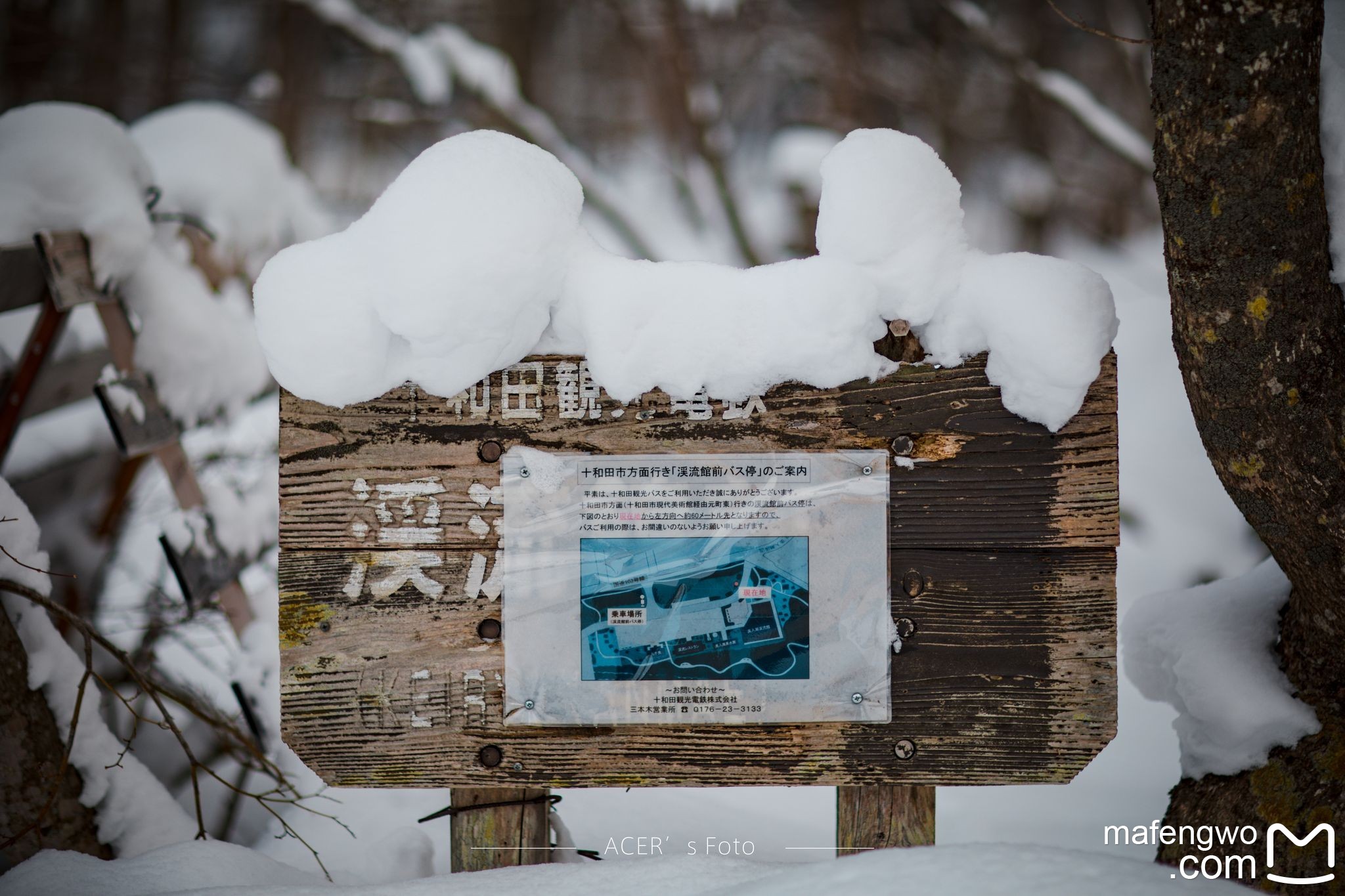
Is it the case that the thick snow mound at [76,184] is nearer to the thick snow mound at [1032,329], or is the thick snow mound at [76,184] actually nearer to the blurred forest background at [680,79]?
the blurred forest background at [680,79]

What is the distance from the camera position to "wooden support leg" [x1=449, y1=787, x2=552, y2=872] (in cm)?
125

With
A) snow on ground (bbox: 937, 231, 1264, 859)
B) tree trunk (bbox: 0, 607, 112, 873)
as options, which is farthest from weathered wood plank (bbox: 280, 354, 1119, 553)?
snow on ground (bbox: 937, 231, 1264, 859)

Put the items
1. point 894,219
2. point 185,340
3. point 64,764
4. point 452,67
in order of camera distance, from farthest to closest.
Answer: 1. point 452,67
2. point 185,340
3. point 64,764
4. point 894,219

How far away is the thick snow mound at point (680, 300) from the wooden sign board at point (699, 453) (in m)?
0.04

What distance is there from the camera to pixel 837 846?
1234 mm

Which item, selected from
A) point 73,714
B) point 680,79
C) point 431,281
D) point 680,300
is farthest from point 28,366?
point 680,79

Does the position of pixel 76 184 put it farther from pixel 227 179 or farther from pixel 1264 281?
pixel 1264 281

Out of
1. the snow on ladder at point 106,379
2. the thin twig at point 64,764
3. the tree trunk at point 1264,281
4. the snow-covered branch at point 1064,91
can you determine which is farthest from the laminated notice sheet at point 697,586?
the snow-covered branch at point 1064,91

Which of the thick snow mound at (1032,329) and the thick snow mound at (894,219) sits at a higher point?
the thick snow mound at (894,219)

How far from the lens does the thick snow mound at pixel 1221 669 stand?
1195 mm

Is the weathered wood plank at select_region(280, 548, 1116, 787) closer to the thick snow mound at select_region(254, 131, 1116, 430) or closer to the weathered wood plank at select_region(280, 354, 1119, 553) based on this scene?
the weathered wood plank at select_region(280, 354, 1119, 553)

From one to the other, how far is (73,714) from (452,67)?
9.71 feet

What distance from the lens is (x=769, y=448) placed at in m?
1.14

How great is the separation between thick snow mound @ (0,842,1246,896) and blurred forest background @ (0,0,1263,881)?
65.8 inches
